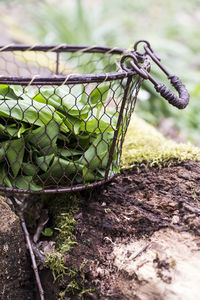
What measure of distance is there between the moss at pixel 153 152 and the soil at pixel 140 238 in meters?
0.06

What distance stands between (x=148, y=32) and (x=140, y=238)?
4019mm

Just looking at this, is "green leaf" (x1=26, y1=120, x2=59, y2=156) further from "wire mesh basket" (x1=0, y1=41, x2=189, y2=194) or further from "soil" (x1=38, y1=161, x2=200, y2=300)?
"soil" (x1=38, y1=161, x2=200, y2=300)

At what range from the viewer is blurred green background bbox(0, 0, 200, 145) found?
2.89 metres

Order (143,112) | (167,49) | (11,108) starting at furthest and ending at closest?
1. (167,49)
2. (143,112)
3. (11,108)

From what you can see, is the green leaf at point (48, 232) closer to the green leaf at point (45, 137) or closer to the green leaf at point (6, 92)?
the green leaf at point (45, 137)

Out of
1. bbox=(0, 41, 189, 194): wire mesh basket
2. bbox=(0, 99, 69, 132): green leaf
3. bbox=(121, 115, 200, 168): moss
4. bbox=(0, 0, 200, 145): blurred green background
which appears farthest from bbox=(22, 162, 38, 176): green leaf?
bbox=(0, 0, 200, 145): blurred green background

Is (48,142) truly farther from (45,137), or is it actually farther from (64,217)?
(64,217)

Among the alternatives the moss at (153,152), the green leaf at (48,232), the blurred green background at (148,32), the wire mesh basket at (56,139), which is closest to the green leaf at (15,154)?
the wire mesh basket at (56,139)

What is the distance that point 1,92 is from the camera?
1.05 m

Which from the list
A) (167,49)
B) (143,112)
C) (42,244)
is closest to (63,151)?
(42,244)

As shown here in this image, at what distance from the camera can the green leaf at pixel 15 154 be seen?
1024 mm

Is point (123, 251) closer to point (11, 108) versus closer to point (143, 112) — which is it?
point (11, 108)

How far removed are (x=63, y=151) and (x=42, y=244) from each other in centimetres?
34

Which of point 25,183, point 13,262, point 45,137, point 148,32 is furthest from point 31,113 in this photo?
point 148,32
